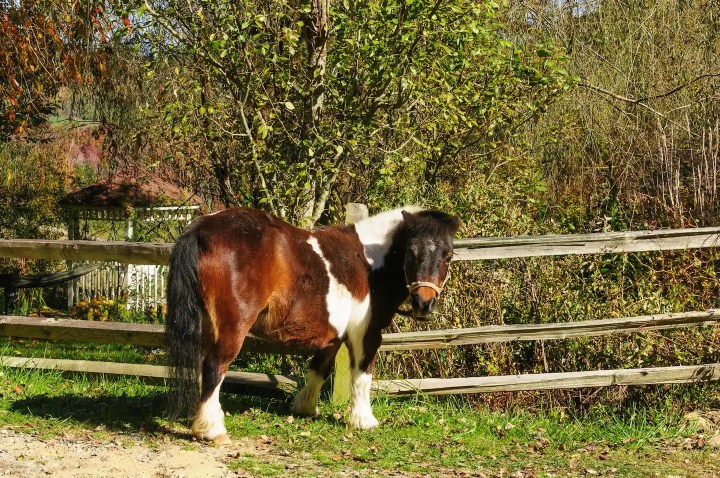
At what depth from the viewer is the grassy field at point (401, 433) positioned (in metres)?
5.49

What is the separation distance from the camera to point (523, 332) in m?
6.76

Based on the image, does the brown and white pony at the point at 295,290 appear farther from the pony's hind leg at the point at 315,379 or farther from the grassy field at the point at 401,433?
the grassy field at the point at 401,433

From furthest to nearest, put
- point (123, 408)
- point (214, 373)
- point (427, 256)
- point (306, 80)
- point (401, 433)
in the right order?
point (306, 80) → point (123, 408) → point (401, 433) → point (427, 256) → point (214, 373)

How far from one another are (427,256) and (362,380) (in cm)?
106

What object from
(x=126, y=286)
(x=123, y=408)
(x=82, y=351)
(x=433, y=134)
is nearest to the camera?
(x=123, y=408)

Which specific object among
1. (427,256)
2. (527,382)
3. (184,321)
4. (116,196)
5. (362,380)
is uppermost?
(116,196)

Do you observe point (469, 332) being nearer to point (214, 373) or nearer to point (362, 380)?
point (362, 380)

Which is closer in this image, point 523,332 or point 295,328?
point 295,328

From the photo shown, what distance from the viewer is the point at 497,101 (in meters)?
8.79

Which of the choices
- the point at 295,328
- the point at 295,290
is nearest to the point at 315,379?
the point at 295,328

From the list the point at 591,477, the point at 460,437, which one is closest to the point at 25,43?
the point at 460,437

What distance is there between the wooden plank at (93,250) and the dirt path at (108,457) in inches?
63.3

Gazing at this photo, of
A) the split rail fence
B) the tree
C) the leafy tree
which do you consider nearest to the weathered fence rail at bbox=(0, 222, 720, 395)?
Result: the split rail fence

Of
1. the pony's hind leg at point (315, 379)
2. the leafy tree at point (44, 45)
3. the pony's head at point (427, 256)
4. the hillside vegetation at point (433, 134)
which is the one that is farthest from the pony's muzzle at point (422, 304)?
the leafy tree at point (44, 45)
